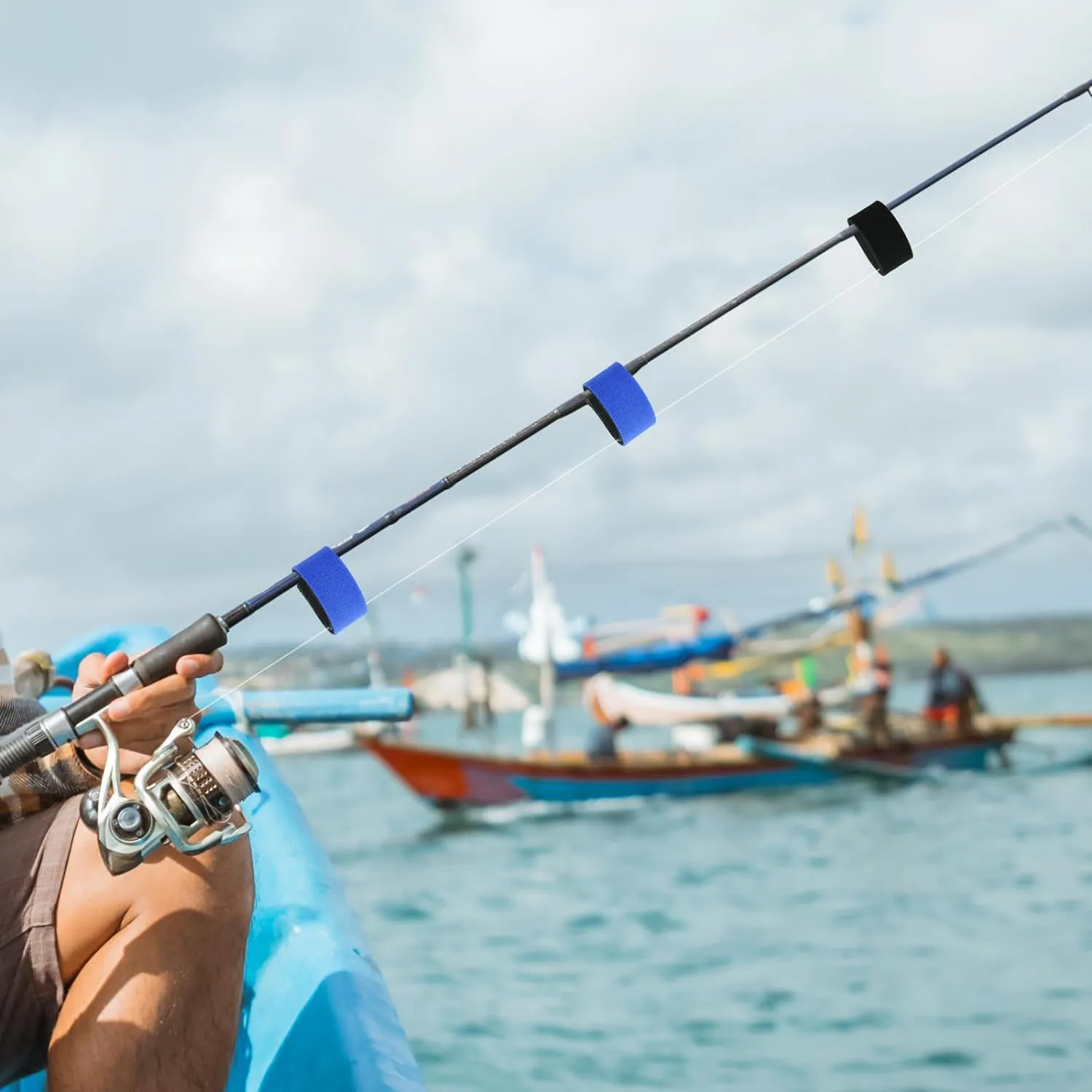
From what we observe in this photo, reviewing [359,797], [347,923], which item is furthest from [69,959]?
[359,797]

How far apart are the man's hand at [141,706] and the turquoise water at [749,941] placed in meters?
6.94

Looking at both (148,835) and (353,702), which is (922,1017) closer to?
(353,702)

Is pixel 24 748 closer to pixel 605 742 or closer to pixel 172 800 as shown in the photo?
pixel 172 800

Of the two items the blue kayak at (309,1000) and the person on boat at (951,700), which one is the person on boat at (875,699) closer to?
the person on boat at (951,700)

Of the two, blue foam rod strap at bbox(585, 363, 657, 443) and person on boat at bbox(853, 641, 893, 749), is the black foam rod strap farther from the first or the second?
person on boat at bbox(853, 641, 893, 749)

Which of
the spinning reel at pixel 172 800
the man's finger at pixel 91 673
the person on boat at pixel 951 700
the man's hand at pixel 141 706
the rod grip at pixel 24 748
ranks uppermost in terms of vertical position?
the man's finger at pixel 91 673

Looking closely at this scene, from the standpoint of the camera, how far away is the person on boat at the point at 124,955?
6.35 feet

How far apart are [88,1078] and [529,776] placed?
843 inches

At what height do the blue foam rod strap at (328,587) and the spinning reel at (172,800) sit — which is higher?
the blue foam rod strap at (328,587)

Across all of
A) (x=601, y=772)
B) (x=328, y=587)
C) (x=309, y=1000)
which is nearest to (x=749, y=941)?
(x=601, y=772)

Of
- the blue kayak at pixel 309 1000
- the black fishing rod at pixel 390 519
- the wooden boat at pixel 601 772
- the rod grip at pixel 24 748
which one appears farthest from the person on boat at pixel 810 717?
the rod grip at pixel 24 748

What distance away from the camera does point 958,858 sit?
17.2 meters

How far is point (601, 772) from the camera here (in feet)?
76.0

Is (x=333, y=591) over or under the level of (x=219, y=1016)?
over
